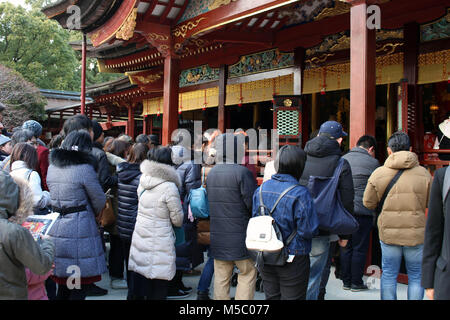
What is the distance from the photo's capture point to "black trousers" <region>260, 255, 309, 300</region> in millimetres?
3115

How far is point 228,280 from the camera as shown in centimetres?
390

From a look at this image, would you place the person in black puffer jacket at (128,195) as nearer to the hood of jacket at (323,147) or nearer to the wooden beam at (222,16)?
the hood of jacket at (323,147)

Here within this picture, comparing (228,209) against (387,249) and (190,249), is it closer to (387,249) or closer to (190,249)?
(190,249)

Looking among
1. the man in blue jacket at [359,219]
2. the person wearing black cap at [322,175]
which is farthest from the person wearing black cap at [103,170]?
the man in blue jacket at [359,219]

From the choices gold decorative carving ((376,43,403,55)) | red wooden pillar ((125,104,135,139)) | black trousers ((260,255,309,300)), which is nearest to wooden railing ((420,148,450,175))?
gold decorative carving ((376,43,403,55))

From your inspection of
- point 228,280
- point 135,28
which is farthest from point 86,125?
point 135,28

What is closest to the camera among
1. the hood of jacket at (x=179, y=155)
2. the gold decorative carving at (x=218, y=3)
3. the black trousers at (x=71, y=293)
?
the black trousers at (x=71, y=293)

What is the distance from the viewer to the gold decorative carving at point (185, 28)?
292 inches

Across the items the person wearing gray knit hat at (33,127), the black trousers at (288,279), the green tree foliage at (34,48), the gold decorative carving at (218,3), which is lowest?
the black trousers at (288,279)

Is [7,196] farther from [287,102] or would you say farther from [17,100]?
[17,100]

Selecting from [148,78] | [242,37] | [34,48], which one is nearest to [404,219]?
[242,37]

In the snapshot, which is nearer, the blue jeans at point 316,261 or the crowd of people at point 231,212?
the crowd of people at point 231,212

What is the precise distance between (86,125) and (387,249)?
10.9 ft
